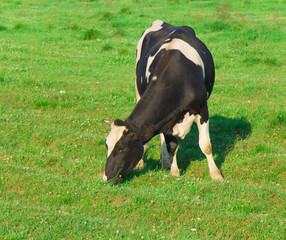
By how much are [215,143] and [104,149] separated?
2346mm

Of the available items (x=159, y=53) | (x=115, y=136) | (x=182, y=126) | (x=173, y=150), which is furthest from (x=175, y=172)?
(x=159, y=53)

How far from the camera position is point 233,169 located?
7.66 metres

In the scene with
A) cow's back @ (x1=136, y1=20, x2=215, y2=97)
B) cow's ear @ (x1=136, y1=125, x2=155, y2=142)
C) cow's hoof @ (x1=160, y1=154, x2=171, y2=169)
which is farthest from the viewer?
cow's hoof @ (x1=160, y1=154, x2=171, y2=169)

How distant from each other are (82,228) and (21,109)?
5.75 metres

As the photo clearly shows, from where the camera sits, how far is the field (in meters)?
5.52

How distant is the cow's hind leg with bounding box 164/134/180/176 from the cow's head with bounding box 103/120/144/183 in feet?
4.03

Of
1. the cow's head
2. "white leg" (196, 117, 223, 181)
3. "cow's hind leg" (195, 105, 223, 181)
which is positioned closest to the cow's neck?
the cow's head

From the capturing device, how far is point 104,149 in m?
8.23

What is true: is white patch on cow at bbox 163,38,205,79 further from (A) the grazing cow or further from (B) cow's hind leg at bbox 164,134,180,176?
(B) cow's hind leg at bbox 164,134,180,176

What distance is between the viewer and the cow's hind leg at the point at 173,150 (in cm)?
750

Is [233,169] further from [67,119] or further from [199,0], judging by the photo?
[199,0]

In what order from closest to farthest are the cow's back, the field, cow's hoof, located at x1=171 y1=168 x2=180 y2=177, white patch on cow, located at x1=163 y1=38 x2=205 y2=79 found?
the field
white patch on cow, located at x1=163 y1=38 x2=205 y2=79
cow's hoof, located at x1=171 y1=168 x2=180 y2=177
the cow's back

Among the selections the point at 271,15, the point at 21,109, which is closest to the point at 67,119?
the point at 21,109

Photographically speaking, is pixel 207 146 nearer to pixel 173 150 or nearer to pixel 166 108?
pixel 173 150
